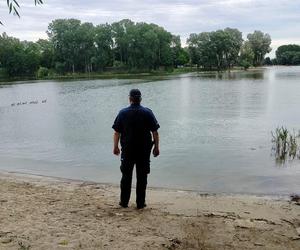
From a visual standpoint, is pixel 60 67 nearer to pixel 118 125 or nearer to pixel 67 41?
pixel 67 41

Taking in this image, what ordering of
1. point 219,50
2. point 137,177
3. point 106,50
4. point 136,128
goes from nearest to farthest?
point 136,128, point 137,177, point 106,50, point 219,50

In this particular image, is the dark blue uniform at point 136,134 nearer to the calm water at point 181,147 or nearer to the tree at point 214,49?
the calm water at point 181,147

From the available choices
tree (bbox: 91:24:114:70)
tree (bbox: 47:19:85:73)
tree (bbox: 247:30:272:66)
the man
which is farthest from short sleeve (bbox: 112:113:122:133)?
tree (bbox: 247:30:272:66)

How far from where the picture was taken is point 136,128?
7.96 metres

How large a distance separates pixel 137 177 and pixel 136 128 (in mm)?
960

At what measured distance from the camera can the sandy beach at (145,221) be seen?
6449 millimetres

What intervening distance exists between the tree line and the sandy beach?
115 m

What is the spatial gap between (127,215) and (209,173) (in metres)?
6.25

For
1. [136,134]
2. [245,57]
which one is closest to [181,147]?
[136,134]

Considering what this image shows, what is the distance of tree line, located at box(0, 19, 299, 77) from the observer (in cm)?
12356

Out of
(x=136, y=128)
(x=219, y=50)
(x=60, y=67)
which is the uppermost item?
(x=219, y=50)

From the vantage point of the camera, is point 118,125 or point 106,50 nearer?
point 118,125

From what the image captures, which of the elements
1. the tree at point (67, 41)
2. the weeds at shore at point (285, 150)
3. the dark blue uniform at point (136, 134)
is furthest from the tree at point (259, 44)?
the dark blue uniform at point (136, 134)

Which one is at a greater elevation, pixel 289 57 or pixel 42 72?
pixel 289 57
